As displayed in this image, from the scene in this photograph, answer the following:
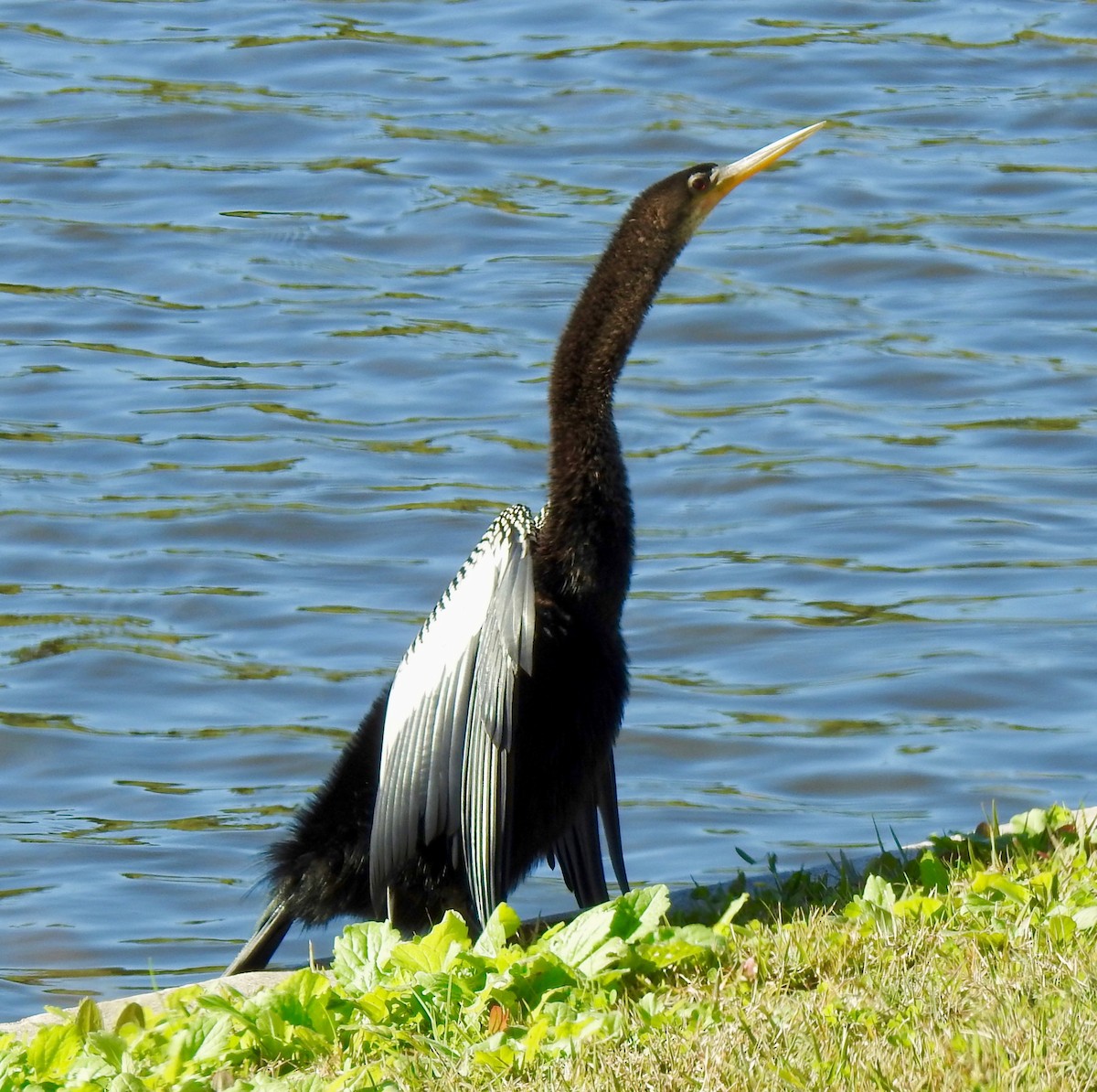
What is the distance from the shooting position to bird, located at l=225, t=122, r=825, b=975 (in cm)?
433

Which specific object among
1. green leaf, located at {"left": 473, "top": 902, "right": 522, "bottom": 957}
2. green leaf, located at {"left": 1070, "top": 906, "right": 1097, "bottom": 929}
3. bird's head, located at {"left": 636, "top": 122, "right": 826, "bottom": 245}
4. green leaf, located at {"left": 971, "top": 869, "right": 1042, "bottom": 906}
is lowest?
green leaf, located at {"left": 473, "top": 902, "right": 522, "bottom": 957}

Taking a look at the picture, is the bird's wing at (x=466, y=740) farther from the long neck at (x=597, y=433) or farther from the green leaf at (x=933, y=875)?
the green leaf at (x=933, y=875)

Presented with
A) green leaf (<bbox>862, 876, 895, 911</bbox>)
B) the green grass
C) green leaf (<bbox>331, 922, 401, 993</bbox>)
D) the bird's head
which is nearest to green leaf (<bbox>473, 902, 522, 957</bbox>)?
the green grass

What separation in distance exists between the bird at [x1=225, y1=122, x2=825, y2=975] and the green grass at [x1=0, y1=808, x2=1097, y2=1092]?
1.66 ft

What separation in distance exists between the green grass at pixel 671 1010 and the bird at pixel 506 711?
51 centimetres

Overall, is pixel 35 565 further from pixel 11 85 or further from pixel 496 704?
pixel 11 85

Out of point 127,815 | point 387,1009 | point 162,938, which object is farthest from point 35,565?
point 387,1009

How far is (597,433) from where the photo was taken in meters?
4.64

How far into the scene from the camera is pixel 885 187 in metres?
11.2

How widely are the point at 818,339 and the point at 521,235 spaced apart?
1806 millimetres

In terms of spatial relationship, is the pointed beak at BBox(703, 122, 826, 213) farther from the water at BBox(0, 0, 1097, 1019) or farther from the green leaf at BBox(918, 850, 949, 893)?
the water at BBox(0, 0, 1097, 1019)

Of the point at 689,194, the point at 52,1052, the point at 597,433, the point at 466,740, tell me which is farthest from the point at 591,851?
the point at 52,1052

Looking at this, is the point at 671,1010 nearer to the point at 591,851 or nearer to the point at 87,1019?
the point at 87,1019

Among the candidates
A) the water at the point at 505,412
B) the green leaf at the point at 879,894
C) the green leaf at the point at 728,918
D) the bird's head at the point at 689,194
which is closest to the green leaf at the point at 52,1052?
the green leaf at the point at 728,918
